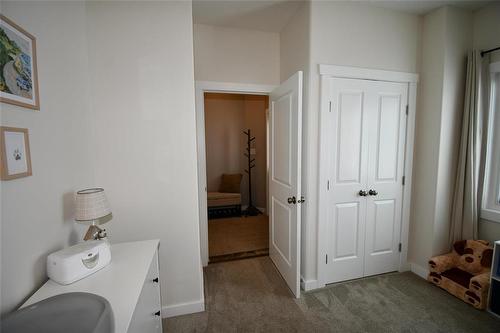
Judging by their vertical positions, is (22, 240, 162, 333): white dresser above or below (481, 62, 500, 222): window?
below

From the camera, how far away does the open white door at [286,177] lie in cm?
178

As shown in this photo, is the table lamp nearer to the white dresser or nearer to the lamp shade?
the lamp shade

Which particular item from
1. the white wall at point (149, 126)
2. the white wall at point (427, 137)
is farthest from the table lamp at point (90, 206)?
the white wall at point (427, 137)

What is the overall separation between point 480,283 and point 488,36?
7.21 feet

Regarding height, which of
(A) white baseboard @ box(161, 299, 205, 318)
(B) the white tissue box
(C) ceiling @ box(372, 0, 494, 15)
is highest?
(C) ceiling @ box(372, 0, 494, 15)

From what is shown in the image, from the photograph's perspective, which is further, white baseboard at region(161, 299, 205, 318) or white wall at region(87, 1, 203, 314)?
white baseboard at region(161, 299, 205, 318)

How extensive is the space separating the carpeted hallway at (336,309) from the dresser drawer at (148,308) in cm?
48

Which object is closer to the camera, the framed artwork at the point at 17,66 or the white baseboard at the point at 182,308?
the framed artwork at the point at 17,66

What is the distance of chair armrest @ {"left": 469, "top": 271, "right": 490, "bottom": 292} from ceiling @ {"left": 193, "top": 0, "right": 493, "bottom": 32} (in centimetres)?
238

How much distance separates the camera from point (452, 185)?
6.84 ft

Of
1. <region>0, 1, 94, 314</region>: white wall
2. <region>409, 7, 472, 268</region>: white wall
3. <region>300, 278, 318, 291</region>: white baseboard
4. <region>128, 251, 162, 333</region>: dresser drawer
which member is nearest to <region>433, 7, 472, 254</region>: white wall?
<region>409, 7, 472, 268</region>: white wall

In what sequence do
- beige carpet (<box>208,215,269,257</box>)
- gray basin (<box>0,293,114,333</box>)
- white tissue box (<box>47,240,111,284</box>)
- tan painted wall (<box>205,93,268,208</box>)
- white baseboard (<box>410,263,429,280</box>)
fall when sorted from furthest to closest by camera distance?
1. tan painted wall (<box>205,93,268,208</box>)
2. beige carpet (<box>208,215,269,257</box>)
3. white baseboard (<box>410,263,429,280</box>)
4. white tissue box (<box>47,240,111,284</box>)
5. gray basin (<box>0,293,114,333</box>)

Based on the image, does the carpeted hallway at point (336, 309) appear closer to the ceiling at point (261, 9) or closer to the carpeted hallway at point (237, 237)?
the carpeted hallway at point (237, 237)

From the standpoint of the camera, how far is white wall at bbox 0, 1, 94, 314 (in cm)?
90
